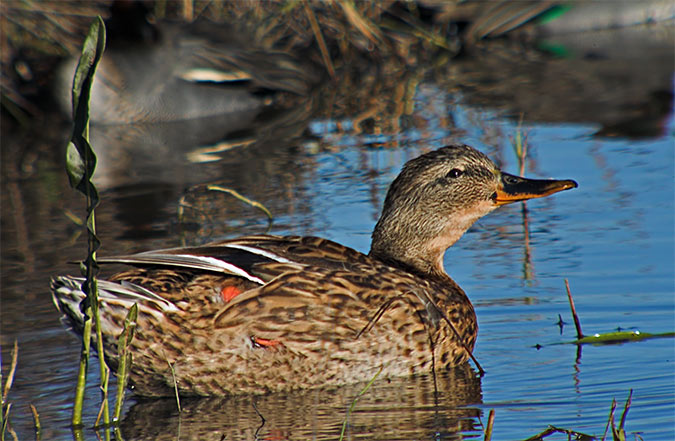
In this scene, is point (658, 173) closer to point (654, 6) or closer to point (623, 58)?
point (623, 58)

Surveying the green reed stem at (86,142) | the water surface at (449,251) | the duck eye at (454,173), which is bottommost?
the water surface at (449,251)

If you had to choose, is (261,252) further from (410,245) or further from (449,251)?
(449,251)

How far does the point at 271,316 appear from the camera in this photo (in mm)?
4734

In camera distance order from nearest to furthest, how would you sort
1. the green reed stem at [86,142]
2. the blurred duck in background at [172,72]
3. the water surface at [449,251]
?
the green reed stem at [86,142] → the water surface at [449,251] → the blurred duck in background at [172,72]

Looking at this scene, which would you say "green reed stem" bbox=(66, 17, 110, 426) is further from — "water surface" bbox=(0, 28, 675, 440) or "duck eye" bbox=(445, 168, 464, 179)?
"duck eye" bbox=(445, 168, 464, 179)

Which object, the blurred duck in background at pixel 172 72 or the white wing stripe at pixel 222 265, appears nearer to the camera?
the white wing stripe at pixel 222 265

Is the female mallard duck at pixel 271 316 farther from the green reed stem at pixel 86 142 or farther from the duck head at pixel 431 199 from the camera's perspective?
the green reed stem at pixel 86 142

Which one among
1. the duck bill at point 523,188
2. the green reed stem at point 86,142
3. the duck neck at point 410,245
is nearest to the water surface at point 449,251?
the duck neck at point 410,245

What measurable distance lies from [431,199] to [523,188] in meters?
0.44

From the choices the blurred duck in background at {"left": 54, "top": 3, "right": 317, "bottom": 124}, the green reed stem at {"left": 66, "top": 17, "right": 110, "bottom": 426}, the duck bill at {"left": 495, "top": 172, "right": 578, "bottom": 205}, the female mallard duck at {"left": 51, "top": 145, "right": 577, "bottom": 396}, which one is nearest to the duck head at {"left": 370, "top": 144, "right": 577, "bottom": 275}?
the duck bill at {"left": 495, "top": 172, "right": 578, "bottom": 205}

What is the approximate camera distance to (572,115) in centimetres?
1034

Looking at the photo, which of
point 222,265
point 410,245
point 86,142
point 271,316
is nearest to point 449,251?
point 410,245

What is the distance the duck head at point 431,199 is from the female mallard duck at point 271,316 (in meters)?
0.40

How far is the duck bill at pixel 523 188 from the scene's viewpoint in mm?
5562
